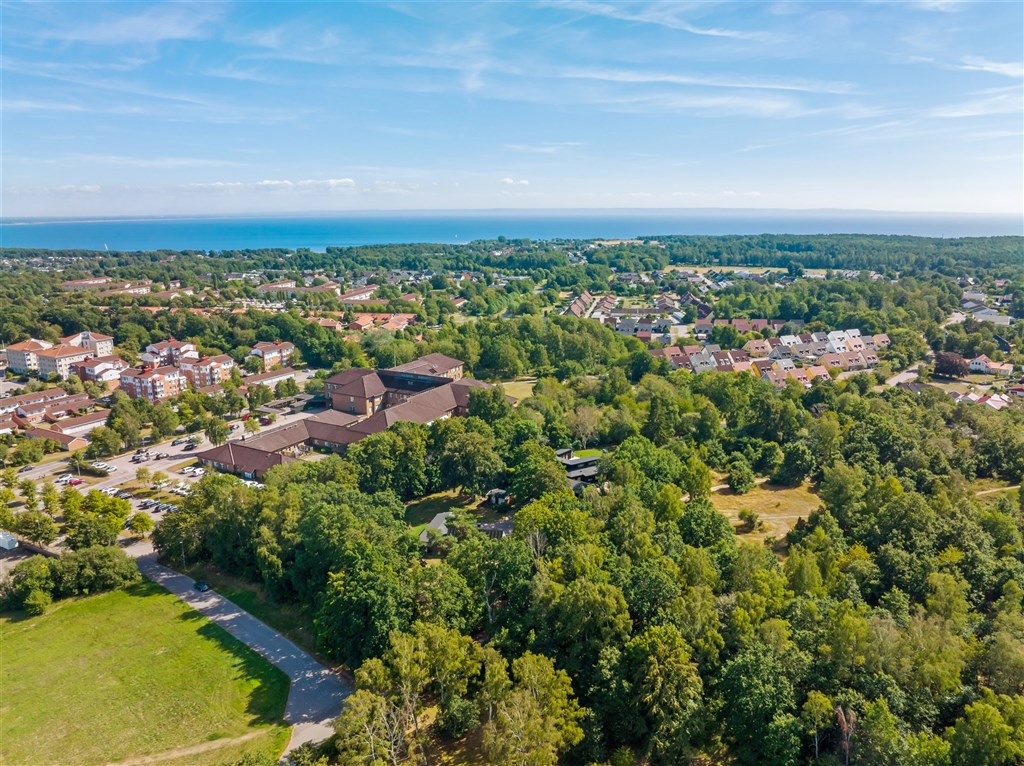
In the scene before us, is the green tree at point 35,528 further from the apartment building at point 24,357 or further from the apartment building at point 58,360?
the apartment building at point 24,357

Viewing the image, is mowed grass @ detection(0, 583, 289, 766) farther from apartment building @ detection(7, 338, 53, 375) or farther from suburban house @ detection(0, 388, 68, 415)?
apartment building @ detection(7, 338, 53, 375)

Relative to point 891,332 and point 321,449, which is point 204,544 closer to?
point 321,449

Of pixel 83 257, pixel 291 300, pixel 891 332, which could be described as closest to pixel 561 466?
pixel 891 332

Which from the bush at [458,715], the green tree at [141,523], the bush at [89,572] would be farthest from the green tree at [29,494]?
the bush at [458,715]

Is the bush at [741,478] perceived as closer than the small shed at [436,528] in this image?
No

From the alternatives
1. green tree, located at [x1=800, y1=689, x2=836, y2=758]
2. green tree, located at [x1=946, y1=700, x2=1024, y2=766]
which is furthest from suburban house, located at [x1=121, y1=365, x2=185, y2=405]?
green tree, located at [x1=946, y1=700, x2=1024, y2=766]
